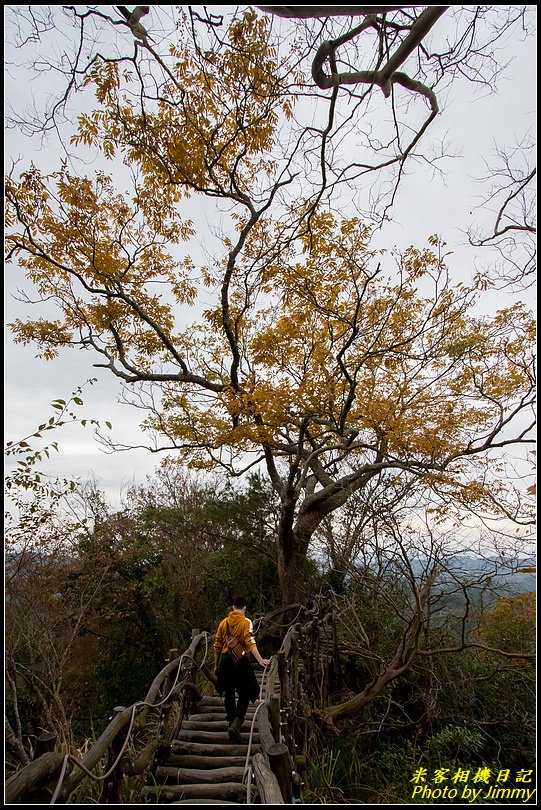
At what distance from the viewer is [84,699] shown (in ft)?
32.4

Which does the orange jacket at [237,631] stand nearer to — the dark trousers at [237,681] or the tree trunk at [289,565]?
the dark trousers at [237,681]

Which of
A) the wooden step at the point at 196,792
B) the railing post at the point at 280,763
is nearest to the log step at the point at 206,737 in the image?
the wooden step at the point at 196,792

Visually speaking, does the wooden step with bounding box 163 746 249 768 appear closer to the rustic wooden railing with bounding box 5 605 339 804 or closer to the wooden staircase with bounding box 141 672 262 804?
the wooden staircase with bounding box 141 672 262 804

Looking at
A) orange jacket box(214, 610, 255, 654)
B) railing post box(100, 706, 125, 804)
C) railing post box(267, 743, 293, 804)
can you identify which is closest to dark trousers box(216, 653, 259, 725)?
orange jacket box(214, 610, 255, 654)

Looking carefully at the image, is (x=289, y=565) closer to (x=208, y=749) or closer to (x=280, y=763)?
(x=208, y=749)

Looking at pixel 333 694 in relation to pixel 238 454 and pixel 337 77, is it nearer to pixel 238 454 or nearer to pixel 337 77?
pixel 238 454

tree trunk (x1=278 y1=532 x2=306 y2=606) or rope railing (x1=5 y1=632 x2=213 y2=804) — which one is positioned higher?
tree trunk (x1=278 y1=532 x2=306 y2=606)

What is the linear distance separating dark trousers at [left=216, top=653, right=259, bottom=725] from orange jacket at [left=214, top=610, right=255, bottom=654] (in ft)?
0.41

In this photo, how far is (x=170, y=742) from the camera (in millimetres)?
3920

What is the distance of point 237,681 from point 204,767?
29.2 inches

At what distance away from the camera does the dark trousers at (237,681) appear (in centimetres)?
419

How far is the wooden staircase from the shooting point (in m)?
3.38

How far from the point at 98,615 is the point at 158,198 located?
364 inches

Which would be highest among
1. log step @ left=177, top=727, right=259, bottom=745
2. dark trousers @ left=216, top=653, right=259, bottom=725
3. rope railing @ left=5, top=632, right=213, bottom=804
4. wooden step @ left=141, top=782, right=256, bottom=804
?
rope railing @ left=5, top=632, right=213, bottom=804
